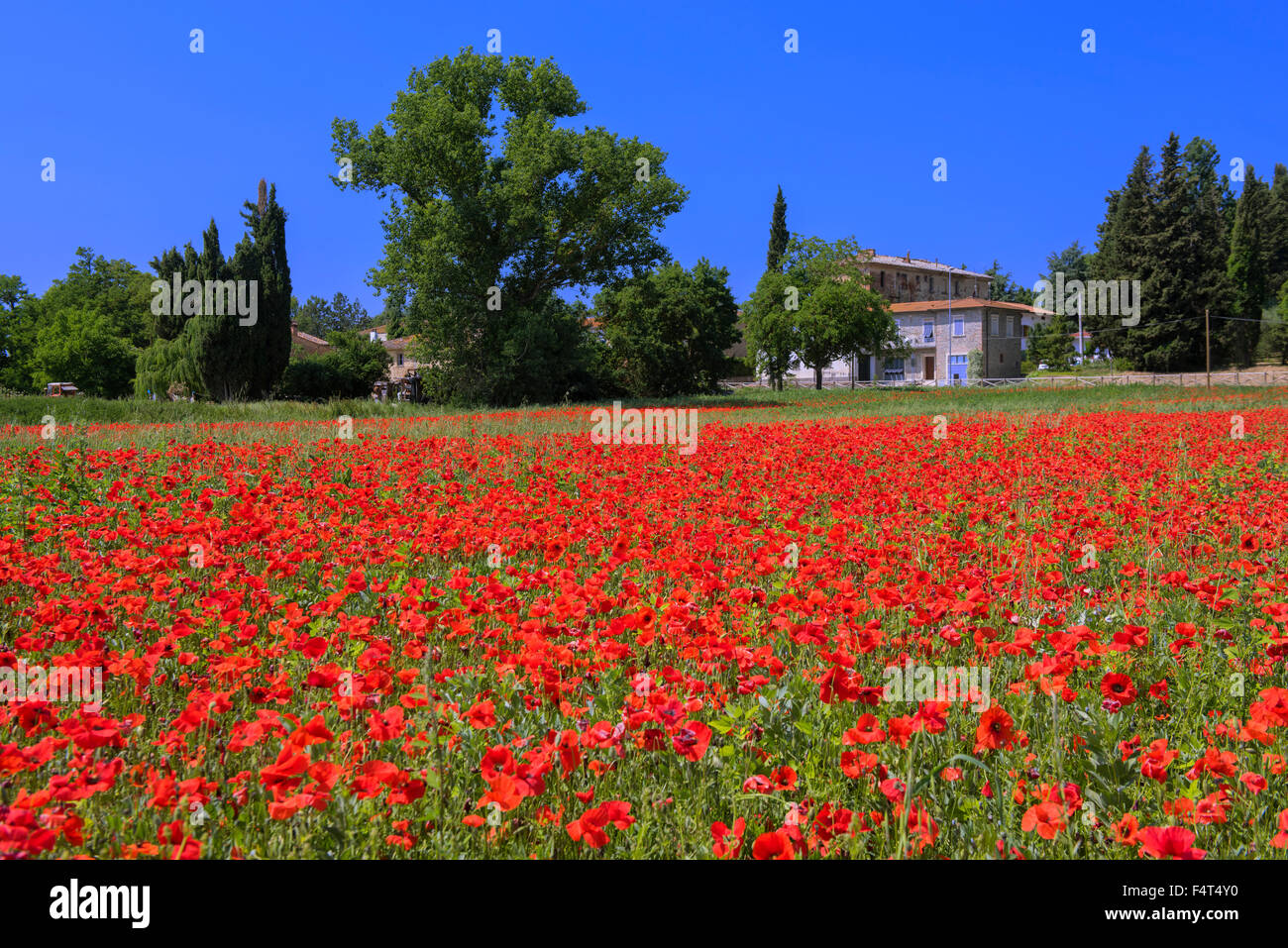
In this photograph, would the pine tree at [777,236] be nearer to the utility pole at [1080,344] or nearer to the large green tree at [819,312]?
the large green tree at [819,312]

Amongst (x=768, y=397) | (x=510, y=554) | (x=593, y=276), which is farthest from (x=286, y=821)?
(x=768, y=397)

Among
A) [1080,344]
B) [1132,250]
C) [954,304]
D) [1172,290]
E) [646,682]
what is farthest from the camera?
[954,304]

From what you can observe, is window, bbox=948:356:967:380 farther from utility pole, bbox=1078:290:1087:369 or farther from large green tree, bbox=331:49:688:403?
large green tree, bbox=331:49:688:403

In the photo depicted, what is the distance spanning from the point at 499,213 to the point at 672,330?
18.3 meters

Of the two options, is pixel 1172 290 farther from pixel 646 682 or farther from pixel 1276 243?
pixel 646 682

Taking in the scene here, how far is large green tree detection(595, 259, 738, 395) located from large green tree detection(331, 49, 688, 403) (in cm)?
1068

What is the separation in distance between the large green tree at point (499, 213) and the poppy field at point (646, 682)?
90.9 feet

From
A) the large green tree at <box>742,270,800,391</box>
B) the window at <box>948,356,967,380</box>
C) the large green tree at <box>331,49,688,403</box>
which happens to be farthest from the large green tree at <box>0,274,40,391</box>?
the window at <box>948,356,967,380</box>

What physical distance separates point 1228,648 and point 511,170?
32.4m

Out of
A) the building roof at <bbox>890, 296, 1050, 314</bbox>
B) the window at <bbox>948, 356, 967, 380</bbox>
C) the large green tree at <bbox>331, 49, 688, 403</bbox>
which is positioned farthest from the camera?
the window at <bbox>948, 356, 967, 380</bbox>

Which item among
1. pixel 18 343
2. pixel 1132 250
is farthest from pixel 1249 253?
pixel 18 343

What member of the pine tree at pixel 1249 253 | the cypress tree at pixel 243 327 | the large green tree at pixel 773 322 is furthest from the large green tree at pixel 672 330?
the pine tree at pixel 1249 253

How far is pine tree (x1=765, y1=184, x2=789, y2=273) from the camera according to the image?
67.9 meters

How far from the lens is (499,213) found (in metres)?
33.0
